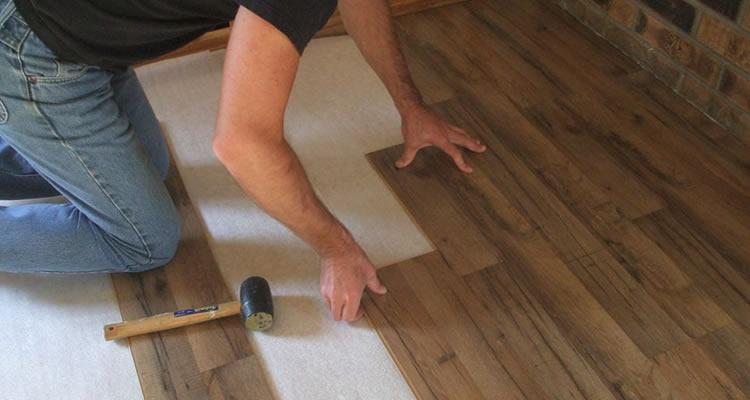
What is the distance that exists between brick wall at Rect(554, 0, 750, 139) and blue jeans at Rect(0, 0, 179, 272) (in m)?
1.48

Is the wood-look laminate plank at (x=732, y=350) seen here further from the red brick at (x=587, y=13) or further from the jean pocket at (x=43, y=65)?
the jean pocket at (x=43, y=65)

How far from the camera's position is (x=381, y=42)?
175cm

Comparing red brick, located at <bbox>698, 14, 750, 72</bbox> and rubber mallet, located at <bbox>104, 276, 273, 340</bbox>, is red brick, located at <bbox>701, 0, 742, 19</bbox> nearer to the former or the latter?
red brick, located at <bbox>698, 14, 750, 72</bbox>

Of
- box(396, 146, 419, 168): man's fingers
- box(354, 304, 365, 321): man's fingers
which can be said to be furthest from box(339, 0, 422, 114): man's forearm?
box(354, 304, 365, 321): man's fingers

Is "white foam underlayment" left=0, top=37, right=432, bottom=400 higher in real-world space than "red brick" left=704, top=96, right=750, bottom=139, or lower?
lower

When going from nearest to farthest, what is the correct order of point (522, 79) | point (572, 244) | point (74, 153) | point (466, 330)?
point (74, 153), point (466, 330), point (572, 244), point (522, 79)

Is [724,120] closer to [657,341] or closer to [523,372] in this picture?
[657,341]

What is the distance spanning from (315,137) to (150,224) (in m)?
0.62

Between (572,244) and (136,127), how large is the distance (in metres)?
1.11

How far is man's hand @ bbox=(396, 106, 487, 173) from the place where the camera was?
75.1 inches

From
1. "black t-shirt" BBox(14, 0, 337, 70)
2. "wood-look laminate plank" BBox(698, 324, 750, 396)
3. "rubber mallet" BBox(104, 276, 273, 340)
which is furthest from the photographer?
"rubber mallet" BBox(104, 276, 273, 340)

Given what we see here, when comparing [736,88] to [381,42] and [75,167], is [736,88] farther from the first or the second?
[75,167]

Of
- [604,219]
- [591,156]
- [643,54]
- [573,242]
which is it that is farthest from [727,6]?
[573,242]

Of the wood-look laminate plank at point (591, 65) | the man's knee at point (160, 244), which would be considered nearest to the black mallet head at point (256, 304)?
the man's knee at point (160, 244)
